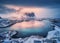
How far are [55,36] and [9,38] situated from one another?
662 millimetres

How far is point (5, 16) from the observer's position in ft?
5.63

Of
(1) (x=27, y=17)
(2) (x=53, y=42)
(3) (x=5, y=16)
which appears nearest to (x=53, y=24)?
(2) (x=53, y=42)

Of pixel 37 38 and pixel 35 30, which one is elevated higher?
pixel 35 30

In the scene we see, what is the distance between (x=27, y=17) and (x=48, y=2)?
1.29 feet

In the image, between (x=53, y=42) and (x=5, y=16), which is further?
(x=5, y=16)

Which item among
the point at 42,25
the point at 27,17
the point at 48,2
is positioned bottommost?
the point at 42,25

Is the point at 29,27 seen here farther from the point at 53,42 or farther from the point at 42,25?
the point at 53,42

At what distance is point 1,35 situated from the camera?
1.67 m

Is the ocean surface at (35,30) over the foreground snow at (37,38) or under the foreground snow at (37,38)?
over

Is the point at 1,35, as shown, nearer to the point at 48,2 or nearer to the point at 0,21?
the point at 0,21

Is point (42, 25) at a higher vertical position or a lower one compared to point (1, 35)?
higher

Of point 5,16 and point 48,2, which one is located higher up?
point 48,2

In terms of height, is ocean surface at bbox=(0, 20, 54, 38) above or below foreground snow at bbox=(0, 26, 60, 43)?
above

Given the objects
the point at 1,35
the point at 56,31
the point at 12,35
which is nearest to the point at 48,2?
the point at 56,31
